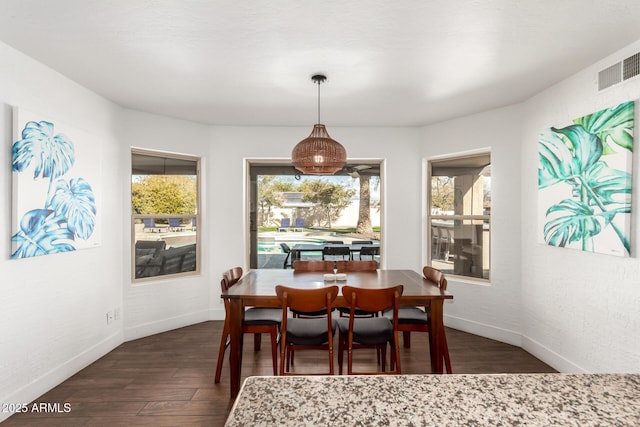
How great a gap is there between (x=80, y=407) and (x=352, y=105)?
11.9ft

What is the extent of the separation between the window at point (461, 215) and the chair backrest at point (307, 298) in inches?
99.3

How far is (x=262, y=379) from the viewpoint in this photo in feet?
3.05

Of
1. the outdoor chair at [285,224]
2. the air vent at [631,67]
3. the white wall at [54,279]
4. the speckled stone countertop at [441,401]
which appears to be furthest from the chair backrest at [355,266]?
the speckled stone countertop at [441,401]

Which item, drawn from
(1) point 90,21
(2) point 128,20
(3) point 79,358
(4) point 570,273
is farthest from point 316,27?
(3) point 79,358

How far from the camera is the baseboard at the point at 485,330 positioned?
3727 millimetres

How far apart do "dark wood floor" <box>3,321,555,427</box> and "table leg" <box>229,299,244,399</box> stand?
0.58 ft

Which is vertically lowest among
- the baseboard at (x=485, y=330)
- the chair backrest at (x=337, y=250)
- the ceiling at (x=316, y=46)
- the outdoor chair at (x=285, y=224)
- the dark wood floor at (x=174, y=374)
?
the dark wood floor at (x=174, y=374)

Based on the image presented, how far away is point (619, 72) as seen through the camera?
249 centimetres

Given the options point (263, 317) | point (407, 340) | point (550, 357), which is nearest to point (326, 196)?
point (407, 340)

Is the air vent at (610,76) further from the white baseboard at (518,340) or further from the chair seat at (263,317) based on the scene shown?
the chair seat at (263,317)

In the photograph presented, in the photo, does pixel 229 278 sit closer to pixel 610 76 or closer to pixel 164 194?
pixel 164 194

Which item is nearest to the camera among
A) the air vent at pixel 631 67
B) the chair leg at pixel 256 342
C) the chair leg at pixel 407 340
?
the air vent at pixel 631 67

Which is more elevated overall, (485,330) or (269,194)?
(269,194)

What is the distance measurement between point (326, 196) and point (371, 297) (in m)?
2.65
